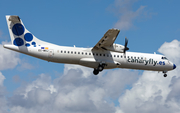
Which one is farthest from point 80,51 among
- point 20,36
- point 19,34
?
point 19,34

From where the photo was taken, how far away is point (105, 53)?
3584cm

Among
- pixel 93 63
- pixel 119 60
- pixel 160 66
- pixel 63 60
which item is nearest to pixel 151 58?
pixel 160 66

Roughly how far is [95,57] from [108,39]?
3358 mm

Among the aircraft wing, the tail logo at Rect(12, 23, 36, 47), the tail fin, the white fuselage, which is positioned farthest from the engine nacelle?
the tail logo at Rect(12, 23, 36, 47)

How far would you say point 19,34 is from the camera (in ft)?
112

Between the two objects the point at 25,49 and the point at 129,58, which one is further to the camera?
the point at 129,58

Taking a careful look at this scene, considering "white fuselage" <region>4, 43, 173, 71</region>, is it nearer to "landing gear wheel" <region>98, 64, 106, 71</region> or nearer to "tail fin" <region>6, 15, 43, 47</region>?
"landing gear wheel" <region>98, 64, 106, 71</region>

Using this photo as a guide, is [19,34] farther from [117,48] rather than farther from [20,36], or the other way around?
[117,48]

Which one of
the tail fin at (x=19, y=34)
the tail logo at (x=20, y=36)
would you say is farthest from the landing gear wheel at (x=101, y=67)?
the tail logo at (x=20, y=36)

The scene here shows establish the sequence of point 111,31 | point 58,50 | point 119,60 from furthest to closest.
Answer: point 119,60 < point 58,50 < point 111,31

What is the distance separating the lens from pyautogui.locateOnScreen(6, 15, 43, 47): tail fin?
33.5 m

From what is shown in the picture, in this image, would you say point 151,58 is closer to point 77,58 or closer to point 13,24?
point 77,58

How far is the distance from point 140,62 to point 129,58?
1.67m

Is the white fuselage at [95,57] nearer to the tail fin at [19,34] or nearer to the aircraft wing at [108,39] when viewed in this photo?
the tail fin at [19,34]
